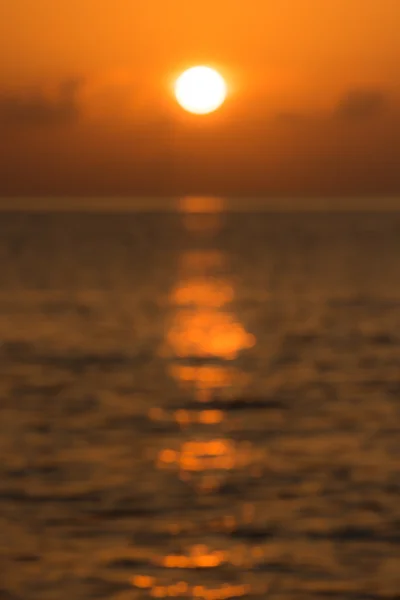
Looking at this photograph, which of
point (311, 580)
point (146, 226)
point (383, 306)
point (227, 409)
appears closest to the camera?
point (311, 580)

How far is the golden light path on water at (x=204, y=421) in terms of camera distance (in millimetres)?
1172

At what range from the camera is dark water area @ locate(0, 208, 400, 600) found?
1.18m

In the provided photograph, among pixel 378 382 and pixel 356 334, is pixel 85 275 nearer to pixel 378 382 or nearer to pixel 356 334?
pixel 356 334

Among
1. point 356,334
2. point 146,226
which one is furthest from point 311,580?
point 146,226

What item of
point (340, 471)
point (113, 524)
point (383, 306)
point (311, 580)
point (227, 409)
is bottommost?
point (311, 580)

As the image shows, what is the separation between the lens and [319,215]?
25.1 feet

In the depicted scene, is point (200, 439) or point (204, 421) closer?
point (200, 439)

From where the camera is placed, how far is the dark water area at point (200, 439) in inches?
46.6

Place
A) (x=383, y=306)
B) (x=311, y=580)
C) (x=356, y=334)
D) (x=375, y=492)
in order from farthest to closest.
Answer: (x=383, y=306)
(x=356, y=334)
(x=375, y=492)
(x=311, y=580)

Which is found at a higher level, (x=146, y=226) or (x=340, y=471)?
(x=146, y=226)

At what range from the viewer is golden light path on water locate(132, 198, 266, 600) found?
3.84 ft

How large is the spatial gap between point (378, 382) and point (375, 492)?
2.19ft

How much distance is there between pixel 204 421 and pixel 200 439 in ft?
0.40

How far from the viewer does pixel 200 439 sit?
170cm
